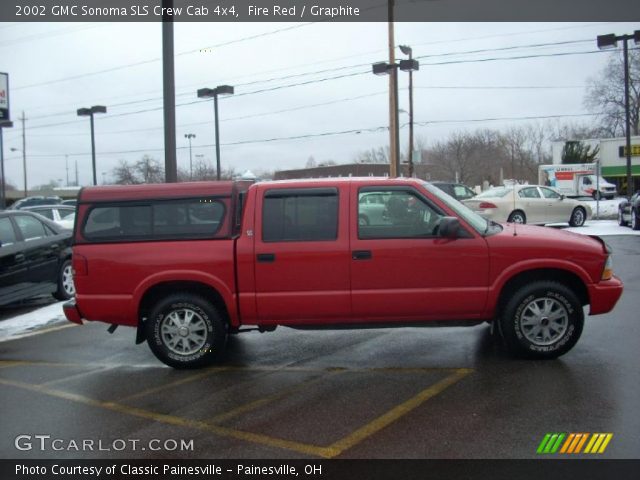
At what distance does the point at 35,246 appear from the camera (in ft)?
31.7

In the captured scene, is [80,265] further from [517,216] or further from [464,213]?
[517,216]

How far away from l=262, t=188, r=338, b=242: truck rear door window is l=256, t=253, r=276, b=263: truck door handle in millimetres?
146

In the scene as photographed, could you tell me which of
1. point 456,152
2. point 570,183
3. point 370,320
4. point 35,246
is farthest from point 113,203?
point 456,152

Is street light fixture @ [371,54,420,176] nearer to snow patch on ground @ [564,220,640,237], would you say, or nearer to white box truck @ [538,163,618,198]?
snow patch on ground @ [564,220,640,237]

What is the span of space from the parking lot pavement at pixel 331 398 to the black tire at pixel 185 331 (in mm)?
162

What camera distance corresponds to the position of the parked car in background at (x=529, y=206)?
19906mm

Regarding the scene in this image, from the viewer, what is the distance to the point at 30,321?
349 inches

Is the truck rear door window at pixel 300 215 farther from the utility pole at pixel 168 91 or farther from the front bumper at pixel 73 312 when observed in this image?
the utility pole at pixel 168 91

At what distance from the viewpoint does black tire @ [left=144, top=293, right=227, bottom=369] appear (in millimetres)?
5902

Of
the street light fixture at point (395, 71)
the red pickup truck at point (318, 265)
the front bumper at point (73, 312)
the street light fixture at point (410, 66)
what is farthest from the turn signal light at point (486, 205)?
the front bumper at point (73, 312)

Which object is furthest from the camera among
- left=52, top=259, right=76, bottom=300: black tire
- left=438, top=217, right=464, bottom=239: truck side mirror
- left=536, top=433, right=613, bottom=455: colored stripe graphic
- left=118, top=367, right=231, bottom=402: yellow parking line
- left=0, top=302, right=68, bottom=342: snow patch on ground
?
left=52, top=259, right=76, bottom=300: black tire

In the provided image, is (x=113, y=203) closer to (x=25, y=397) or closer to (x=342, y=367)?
(x=25, y=397)

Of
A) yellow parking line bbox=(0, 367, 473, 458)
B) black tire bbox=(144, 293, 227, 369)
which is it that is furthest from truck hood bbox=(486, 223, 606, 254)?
black tire bbox=(144, 293, 227, 369)

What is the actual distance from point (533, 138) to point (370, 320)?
70.5m
